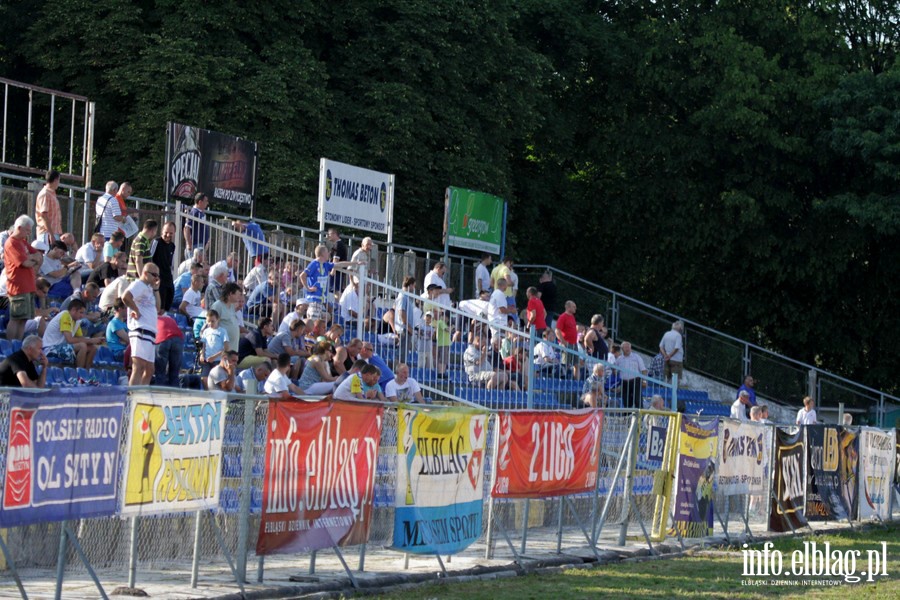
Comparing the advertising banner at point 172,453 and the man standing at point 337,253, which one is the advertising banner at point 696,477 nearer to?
the man standing at point 337,253

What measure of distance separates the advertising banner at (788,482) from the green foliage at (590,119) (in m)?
14.9

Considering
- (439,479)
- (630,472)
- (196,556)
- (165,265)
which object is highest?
(165,265)

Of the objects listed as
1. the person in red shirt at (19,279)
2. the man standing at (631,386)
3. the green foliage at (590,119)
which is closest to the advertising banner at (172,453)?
the person in red shirt at (19,279)

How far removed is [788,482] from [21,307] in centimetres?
1031

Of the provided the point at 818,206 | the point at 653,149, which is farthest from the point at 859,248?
the point at 653,149

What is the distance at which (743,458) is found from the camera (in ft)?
60.0

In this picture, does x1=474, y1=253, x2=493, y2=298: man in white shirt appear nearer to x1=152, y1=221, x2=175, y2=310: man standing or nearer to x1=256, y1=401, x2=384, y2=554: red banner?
x1=152, y1=221, x2=175, y2=310: man standing

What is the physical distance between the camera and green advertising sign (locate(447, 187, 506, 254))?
1177 inches

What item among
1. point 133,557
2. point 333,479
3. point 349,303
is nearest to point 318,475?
point 333,479

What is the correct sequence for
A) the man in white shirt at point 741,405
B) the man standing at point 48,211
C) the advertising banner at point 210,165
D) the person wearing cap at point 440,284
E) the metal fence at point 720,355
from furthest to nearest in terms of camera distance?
the metal fence at point 720,355 < the man in white shirt at point 741,405 < the person wearing cap at point 440,284 < the advertising banner at point 210,165 < the man standing at point 48,211

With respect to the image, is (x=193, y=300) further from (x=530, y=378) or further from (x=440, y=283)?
(x=440, y=283)

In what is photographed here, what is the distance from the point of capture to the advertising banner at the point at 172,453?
9883 millimetres

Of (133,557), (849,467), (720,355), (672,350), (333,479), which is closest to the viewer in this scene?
(133,557)

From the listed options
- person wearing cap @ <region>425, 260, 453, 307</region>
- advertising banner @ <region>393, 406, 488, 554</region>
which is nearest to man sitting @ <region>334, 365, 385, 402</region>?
advertising banner @ <region>393, 406, 488, 554</region>
